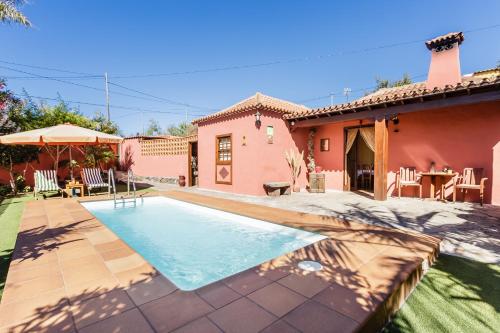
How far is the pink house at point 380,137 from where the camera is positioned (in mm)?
7496

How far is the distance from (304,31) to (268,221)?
1458 cm

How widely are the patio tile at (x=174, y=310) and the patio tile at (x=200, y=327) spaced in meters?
0.06

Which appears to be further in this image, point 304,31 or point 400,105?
point 304,31

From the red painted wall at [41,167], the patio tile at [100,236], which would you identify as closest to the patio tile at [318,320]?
the patio tile at [100,236]

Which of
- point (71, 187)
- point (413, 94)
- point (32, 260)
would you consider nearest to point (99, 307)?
point (32, 260)

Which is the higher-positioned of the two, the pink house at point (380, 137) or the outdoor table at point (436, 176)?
the pink house at point (380, 137)

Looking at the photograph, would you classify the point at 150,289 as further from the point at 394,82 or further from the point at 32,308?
the point at 394,82

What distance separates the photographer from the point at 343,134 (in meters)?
11.1

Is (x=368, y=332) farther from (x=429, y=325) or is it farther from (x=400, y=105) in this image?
(x=400, y=105)

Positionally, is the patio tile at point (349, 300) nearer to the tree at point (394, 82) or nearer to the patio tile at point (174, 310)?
the patio tile at point (174, 310)

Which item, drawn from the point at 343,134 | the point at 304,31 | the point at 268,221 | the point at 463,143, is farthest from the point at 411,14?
the point at 268,221

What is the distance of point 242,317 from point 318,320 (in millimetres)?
673

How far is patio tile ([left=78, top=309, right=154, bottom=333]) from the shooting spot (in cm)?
200

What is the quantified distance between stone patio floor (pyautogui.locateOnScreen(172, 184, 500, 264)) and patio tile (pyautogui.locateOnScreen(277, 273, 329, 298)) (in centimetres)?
270
